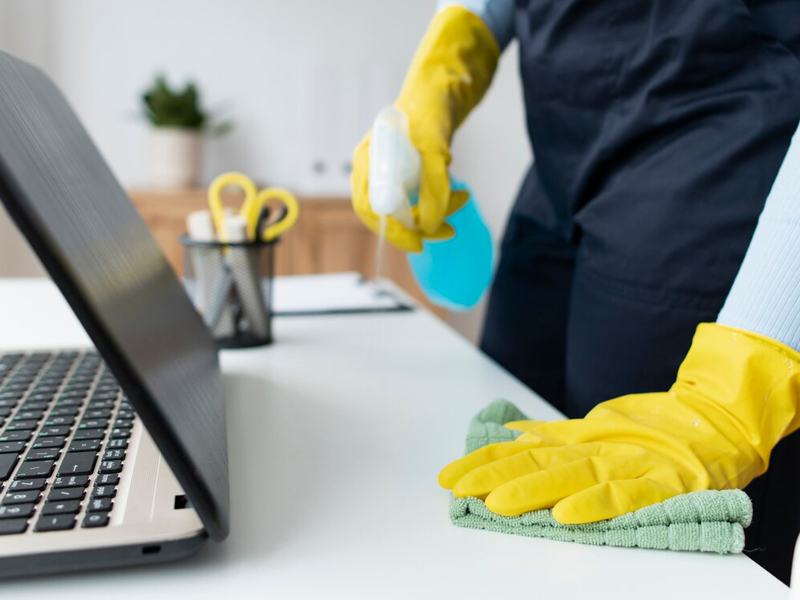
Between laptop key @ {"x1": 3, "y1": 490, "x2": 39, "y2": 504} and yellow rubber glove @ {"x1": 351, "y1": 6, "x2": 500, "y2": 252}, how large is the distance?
0.53 meters

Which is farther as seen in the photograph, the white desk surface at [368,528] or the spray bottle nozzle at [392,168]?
the spray bottle nozzle at [392,168]

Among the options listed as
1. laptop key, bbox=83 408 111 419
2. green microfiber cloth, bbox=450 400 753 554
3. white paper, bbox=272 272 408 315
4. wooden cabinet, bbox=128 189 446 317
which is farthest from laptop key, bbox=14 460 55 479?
wooden cabinet, bbox=128 189 446 317

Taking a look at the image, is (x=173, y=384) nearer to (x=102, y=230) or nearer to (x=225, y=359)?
(x=102, y=230)

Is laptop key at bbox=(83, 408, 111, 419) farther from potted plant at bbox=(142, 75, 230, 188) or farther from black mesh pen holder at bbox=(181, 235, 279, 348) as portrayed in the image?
potted plant at bbox=(142, 75, 230, 188)

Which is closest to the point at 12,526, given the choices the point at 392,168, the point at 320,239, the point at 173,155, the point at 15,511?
the point at 15,511

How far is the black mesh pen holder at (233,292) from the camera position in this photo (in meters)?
0.97

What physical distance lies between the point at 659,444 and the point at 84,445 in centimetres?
40

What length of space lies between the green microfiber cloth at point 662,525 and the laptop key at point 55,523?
22cm

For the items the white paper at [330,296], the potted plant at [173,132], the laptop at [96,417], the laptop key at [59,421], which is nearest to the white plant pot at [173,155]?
the potted plant at [173,132]

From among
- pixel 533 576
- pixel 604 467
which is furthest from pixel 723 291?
pixel 533 576

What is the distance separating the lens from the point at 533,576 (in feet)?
1.37

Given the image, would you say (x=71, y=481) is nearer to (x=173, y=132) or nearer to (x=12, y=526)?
(x=12, y=526)

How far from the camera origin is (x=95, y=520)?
1.28ft

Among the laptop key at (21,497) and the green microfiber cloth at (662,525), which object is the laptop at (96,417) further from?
the green microfiber cloth at (662,525)
